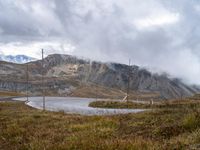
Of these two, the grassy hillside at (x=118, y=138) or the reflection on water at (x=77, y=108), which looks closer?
the grassy hillside at (x=118, y=138)

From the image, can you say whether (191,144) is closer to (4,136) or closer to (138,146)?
(138,146)

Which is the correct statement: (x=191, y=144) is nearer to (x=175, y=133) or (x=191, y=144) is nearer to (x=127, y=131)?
(x=175, y=133)

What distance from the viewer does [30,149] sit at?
13.2 metres

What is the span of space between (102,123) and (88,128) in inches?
58.4

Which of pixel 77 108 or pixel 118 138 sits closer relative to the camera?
pixel 118 138

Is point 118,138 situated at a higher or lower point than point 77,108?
higher

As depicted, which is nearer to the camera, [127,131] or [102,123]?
[127,131]

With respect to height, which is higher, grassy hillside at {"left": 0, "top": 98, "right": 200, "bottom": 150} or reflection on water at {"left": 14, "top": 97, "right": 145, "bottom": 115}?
grassy hillside at {"left": 0, "top": 98, "right": 200, "bottom": 150}

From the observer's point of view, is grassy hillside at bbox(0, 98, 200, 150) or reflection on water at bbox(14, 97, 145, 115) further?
reflection on water at bbox(14, 97, 145, 115)

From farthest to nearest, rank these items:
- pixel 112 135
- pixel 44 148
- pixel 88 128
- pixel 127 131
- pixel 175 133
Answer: pixel 88 128, pixel 127 131, pixel 112 135, pixel 175 133, pixel 44 148

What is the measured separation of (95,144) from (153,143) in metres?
1.63

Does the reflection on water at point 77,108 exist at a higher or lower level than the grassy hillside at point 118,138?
lower

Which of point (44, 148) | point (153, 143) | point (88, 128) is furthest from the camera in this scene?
point (88, 128)

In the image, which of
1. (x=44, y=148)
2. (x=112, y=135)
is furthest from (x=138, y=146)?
(x=112, y=135)
